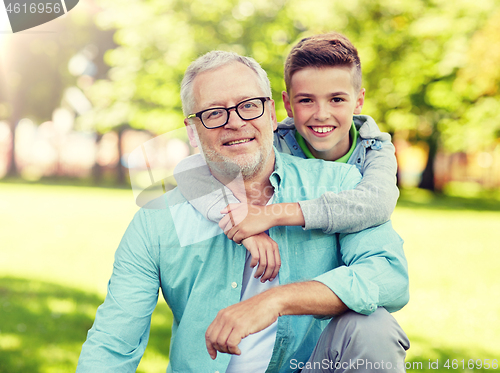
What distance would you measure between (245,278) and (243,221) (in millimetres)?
287

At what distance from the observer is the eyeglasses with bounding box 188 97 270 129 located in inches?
87.0

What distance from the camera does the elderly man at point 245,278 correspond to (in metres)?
1.73

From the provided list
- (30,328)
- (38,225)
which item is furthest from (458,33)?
(30,328)

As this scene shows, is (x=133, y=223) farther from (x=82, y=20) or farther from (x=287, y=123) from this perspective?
(x=82, y=20)

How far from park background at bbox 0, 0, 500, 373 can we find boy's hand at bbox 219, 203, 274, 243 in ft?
1.51

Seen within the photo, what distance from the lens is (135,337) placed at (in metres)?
1.94

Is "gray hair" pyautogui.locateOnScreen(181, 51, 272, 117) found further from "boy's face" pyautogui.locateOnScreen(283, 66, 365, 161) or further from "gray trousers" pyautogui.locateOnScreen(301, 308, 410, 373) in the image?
"gray trousers" pyautogui.locateOnScreen(301, 308, 410, 373)

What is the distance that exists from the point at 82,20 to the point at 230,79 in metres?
19.8

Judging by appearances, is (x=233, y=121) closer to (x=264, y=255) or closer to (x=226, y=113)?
(x=226, y=113)

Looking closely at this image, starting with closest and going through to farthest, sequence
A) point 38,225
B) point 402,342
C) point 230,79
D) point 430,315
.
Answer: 1. point 402,342
2. point 230,79
3. point 430,315
4. point 38,225

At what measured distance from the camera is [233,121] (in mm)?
2189

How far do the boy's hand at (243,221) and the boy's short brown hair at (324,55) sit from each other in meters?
1.17
